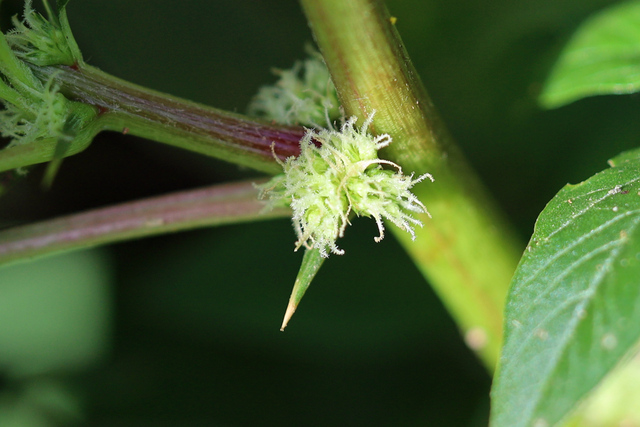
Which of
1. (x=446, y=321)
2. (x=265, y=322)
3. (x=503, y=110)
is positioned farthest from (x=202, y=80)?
(x=446, y=321)

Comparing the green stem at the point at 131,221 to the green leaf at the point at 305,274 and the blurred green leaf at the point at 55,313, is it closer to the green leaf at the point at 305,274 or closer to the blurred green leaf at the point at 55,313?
the green leaf at the point at 305,274

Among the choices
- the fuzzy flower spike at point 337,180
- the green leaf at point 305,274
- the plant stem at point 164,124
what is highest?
the plant stem at point 164,124

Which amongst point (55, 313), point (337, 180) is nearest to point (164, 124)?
point (337, 180)

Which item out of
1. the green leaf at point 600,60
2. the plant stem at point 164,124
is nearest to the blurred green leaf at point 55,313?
the plant stem at point 164,124

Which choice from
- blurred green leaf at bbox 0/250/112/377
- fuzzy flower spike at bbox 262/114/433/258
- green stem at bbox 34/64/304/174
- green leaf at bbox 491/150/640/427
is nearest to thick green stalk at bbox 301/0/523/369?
fuzzy flower spike at bbox 262/114/433/258

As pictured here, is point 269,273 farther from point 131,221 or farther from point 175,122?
point 175,122

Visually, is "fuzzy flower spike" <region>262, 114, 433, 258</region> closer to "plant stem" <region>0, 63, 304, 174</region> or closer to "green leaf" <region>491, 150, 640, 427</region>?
"plant stem" <region>0, 63, 304, 174</region>
